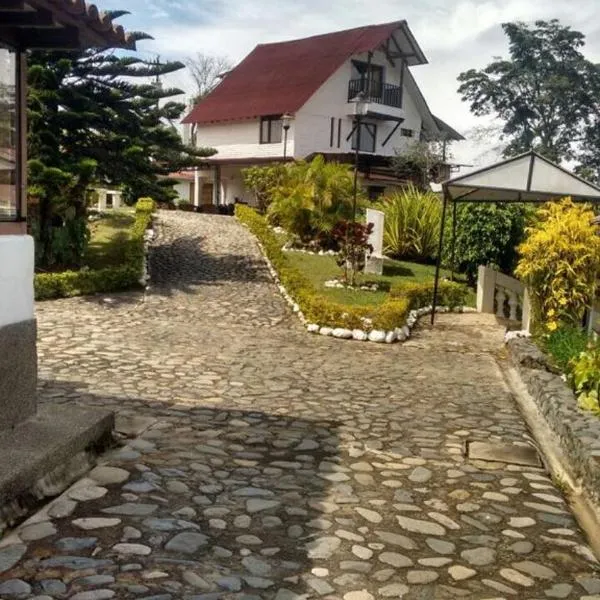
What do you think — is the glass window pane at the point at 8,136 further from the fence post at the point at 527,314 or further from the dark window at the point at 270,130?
the dark window at the point at 270,130

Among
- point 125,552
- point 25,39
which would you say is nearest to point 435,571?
point 125,552

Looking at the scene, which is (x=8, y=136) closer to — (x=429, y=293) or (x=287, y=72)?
(x=429, y=293)

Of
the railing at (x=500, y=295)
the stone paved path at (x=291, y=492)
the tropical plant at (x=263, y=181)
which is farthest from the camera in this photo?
the tropical plant at (x=263, y=181)

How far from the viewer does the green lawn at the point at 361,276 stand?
1383 centimetres

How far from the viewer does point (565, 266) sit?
9.59 meters

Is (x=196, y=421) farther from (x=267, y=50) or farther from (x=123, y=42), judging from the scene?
(x=267, y=50)

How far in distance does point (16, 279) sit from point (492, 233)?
1326 centimetres

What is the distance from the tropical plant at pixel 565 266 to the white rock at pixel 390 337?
225 centimetres

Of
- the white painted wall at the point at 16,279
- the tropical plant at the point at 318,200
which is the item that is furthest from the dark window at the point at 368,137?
the white painted wall at the point at 16,279

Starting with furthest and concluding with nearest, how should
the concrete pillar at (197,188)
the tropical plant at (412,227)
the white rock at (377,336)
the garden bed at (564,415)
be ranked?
the concrete pillar at (197,188) → the tropical plant at (412,227) → the white rock at (377,336) → the garden bed at (564,415)

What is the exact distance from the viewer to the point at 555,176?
35.8 ft

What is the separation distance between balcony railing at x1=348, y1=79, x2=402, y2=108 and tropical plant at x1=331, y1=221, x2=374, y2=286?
785 inches

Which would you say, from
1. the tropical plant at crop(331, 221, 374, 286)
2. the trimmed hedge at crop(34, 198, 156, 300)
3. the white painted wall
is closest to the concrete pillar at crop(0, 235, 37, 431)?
the white painted wall

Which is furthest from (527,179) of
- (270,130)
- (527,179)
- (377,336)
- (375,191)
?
(270,130)
